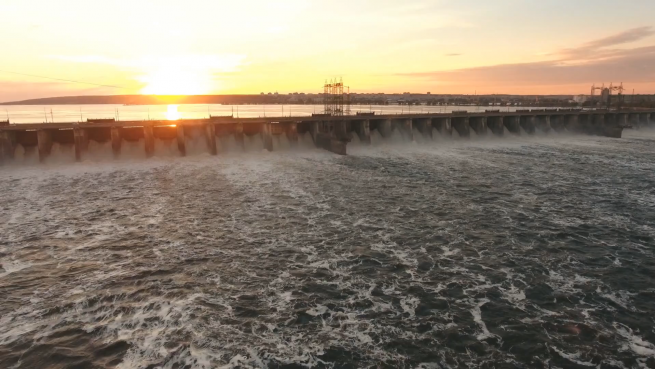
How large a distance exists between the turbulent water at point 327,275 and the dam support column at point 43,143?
1060cm

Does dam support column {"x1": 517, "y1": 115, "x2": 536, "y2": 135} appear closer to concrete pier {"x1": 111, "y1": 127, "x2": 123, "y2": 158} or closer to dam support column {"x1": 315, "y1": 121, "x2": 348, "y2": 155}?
dam support column {"x1": 315, "y1": 121, "x2": 348, "y2": 155}

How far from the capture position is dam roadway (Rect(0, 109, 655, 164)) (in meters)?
42.8

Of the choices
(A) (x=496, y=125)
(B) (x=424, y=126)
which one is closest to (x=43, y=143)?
(B) (x=424, y=126)

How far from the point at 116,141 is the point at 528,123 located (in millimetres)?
68686

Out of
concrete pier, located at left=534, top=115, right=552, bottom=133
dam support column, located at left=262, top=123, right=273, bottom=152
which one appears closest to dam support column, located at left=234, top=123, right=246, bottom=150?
dam support column, located at left=262, top=123, right=273, bottom=152

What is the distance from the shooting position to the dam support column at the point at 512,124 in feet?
235

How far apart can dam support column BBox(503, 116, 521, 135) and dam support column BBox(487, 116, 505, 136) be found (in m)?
2.75

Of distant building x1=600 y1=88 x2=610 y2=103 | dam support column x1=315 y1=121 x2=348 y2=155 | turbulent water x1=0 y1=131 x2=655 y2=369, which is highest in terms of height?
distant building x1=600 y1=88 x2=610 y2=103

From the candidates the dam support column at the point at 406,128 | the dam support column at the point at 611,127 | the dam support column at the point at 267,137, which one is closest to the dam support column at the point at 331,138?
the dam support column at the point at 267,137

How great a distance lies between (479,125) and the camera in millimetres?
68125

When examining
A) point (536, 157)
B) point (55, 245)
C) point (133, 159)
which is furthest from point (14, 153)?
point (536, 157)

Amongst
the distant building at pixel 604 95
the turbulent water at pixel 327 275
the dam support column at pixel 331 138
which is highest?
the distant building at pixel 604 95

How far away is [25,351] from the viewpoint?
1113cm

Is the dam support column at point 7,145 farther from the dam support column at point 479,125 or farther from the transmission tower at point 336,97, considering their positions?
the dam support column at point 479,125
